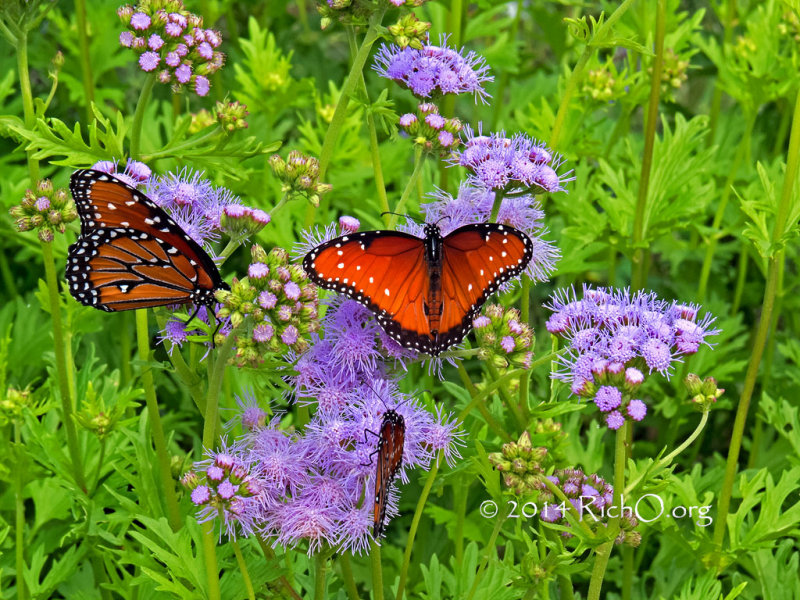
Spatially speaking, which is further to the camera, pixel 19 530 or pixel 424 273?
pixel 19 530

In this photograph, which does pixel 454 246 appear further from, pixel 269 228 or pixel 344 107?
pixel 269 228

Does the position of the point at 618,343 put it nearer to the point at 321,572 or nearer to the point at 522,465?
the point at 522,465

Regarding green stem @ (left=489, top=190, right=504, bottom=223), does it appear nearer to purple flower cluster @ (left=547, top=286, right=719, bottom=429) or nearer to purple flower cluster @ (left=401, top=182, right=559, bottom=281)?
purple flower cluster @ (left=401, top=182, right=559, bottom=281)

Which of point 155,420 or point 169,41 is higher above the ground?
point 169,41

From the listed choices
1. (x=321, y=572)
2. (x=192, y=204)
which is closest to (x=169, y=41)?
(x=192, y=204)

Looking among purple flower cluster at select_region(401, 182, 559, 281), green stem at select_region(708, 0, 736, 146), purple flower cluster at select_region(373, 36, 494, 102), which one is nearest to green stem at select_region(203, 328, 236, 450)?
purple flower cluster at select_region(401, 182, 559, 281)

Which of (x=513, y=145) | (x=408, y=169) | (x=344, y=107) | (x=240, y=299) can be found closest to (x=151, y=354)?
(x=240, y=299)

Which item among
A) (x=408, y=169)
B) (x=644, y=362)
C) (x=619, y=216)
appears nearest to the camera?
(x=644, y=362)
